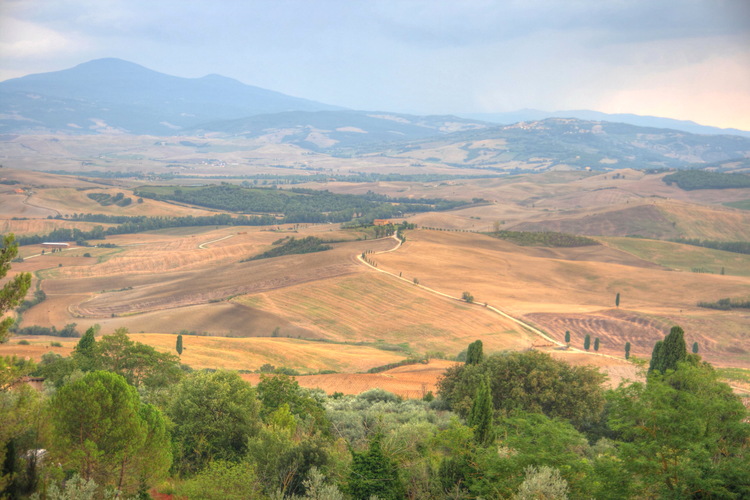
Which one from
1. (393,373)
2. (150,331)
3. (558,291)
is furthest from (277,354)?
(558,291)

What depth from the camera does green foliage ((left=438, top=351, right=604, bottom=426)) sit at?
1398 inches

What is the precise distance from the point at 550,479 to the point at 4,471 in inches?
636

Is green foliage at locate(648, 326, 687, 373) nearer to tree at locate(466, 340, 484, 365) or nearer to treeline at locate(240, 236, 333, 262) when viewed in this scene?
tree at locate(466, 340, 484, 365)

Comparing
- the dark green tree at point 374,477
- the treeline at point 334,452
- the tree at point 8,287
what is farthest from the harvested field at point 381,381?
the tree at point 8,287

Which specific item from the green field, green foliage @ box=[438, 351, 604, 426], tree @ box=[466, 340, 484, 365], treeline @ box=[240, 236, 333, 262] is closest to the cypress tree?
green foliage @ box=[438, 351, 604, 426]

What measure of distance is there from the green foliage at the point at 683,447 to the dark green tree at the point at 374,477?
293 inches

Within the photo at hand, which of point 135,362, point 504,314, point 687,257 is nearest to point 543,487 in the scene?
point 135,362

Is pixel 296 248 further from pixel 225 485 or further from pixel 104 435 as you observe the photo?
pixel 225 485

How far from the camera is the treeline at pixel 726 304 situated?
90.4 m

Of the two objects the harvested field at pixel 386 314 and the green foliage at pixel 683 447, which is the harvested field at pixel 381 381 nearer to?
the harvested field at pixel 386 314

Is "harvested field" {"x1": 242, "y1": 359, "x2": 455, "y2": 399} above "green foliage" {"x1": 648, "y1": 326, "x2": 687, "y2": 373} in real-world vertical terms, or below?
below

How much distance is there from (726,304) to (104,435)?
9424cm

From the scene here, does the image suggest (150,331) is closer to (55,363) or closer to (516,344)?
(55,363)

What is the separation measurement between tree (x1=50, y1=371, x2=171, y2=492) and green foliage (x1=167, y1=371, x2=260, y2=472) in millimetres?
4758
